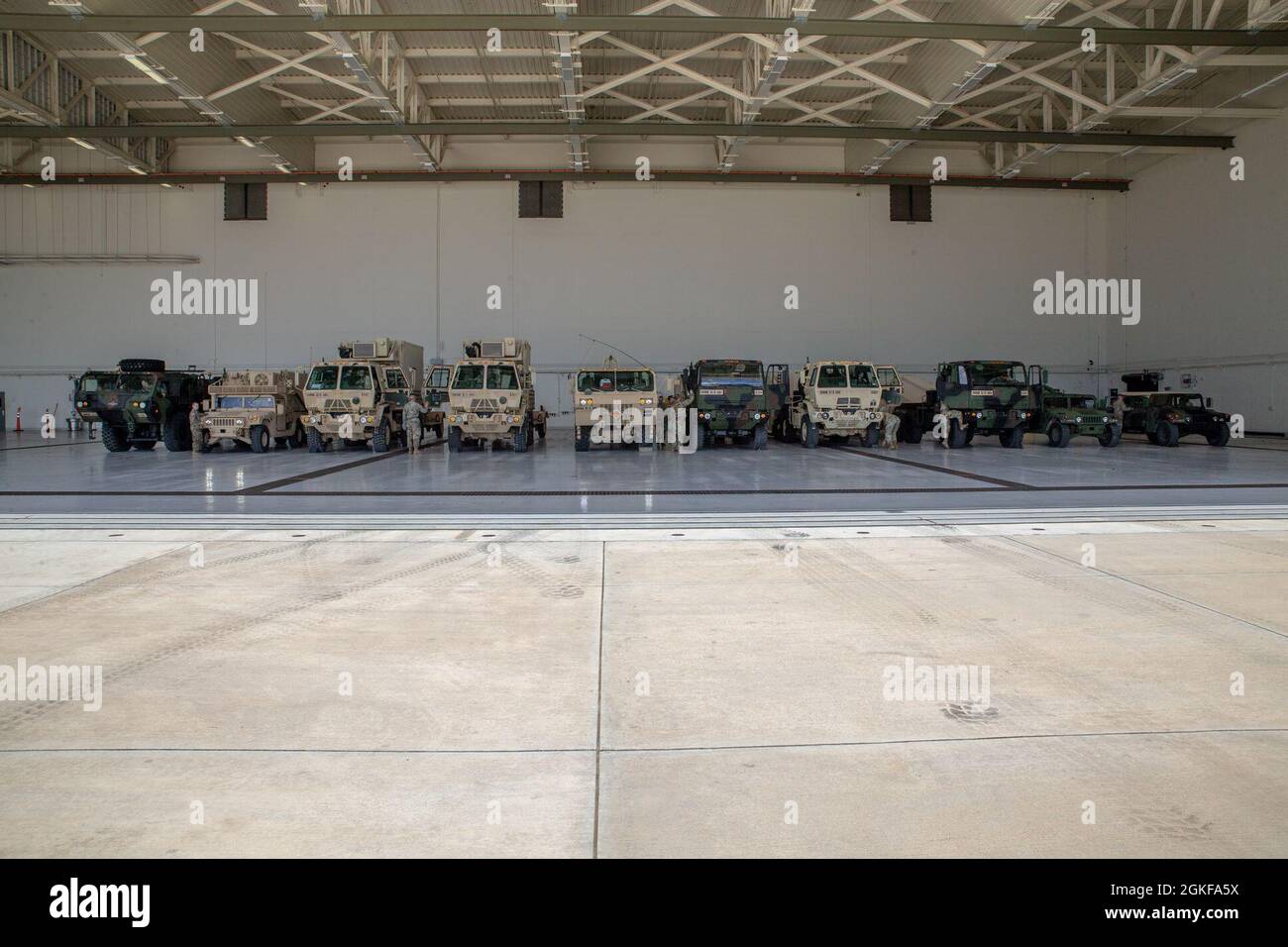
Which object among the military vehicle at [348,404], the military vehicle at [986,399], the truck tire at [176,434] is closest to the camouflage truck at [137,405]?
the truck tire at [176,434]

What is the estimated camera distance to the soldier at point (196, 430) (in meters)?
18.2

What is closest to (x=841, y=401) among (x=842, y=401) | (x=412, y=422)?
(x=842, y=401)

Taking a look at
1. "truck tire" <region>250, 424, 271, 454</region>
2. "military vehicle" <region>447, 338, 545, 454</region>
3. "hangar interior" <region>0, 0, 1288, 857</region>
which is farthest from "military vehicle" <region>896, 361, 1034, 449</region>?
"truck tire" <region>250, 424, 271, 454</region>

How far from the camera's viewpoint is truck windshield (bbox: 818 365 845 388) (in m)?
19.5

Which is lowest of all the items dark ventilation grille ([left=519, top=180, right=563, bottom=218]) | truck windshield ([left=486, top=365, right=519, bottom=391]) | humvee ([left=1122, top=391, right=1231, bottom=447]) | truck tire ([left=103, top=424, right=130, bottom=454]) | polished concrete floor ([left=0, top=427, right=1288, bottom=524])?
polished concrete floor ([left=0, top=427, right=1288, bottom=524])

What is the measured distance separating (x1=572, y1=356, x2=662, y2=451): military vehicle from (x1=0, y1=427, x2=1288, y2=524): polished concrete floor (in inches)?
19.8

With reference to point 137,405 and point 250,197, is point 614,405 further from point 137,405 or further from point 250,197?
point 250,197

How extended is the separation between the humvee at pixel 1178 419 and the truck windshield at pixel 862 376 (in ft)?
23.7

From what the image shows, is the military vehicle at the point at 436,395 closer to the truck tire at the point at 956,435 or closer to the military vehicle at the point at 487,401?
the military vehicle at the point at 487,401

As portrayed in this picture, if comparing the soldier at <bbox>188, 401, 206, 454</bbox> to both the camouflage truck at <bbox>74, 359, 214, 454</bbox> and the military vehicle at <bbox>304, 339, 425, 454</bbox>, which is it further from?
the military vehicle at <bbox>304, 339, 425, 454</bbox>

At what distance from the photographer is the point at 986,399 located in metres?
19.4

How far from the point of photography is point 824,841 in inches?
94.8
